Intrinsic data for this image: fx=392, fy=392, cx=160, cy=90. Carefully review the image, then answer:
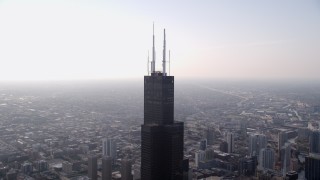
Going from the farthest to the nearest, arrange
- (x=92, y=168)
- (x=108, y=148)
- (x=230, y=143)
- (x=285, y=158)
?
(x=230, y=143) < (x=108, y=148) < (x=285, y=158) < (x=92, y=168)

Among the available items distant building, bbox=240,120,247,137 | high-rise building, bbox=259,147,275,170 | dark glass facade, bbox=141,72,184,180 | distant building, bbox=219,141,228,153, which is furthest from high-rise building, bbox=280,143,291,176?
dark glass facade, bbox=141,72,184,180

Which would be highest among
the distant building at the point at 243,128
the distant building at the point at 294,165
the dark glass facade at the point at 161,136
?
the dark glass facade at the point at 161,136

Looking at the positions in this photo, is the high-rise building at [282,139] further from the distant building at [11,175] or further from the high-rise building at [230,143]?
the distant building at [11,175]

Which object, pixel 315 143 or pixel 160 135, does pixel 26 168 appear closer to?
pixel 160 135

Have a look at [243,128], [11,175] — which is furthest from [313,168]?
[11,175]

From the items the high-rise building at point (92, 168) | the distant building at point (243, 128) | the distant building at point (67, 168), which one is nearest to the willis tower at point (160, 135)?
the high-rise building at point (92, 168)

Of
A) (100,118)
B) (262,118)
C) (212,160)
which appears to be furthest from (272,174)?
(100,118)

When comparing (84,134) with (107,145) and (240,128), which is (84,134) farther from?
(240,128)

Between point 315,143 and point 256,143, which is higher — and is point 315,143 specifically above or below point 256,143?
above
